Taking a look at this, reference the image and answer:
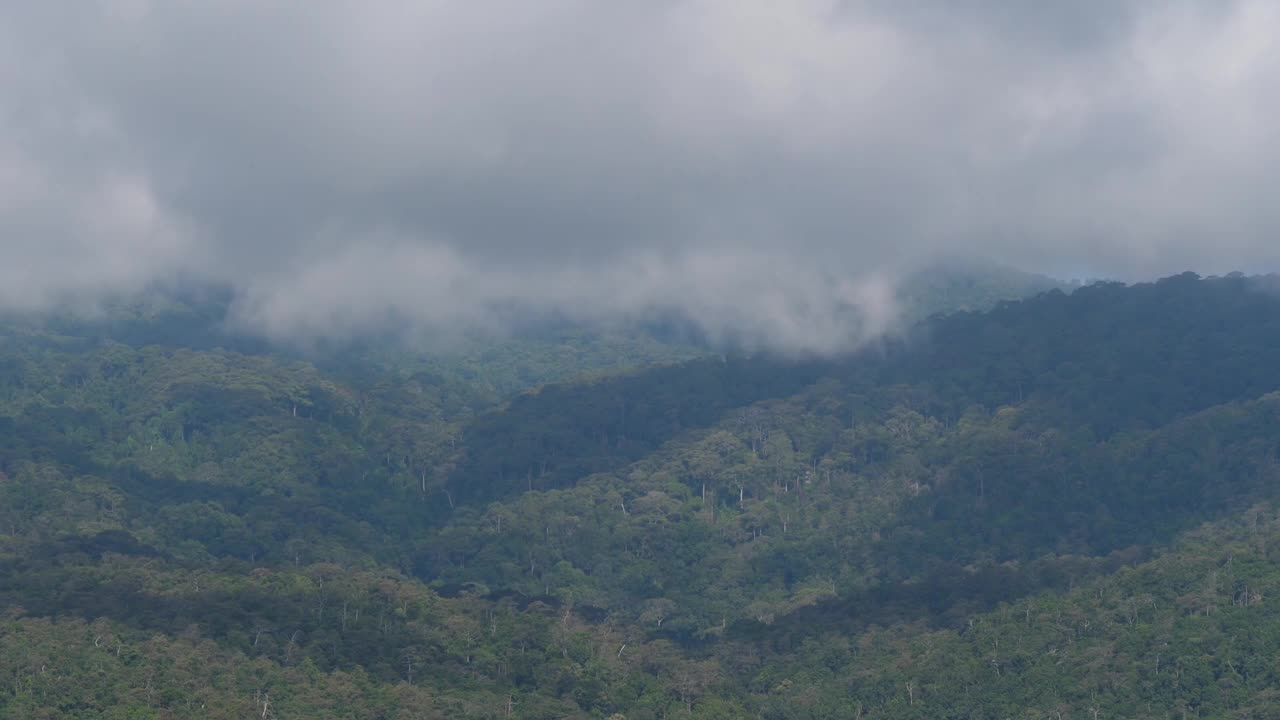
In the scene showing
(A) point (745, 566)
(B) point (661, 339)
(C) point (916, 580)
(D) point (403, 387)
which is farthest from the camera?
(B) point (661, 339)

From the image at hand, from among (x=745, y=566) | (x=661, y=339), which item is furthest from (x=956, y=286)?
(x=745, y=566)

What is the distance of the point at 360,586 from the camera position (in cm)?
7375

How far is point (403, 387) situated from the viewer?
125m

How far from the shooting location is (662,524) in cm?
9838

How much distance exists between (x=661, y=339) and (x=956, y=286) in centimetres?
3256

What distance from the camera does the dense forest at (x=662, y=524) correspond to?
63812 mm

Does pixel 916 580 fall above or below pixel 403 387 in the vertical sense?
below

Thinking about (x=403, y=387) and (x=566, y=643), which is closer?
(x=566, y=643)

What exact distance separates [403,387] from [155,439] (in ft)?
78.7

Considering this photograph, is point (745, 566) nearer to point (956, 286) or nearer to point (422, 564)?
point (422, 564)

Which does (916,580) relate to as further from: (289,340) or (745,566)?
(289,340)

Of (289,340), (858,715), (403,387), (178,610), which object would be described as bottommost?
(858,715)

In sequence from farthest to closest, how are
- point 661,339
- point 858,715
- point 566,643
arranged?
point 661,339 → point 566,643 → point 858,715

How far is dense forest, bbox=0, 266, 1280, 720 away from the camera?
209 feet
